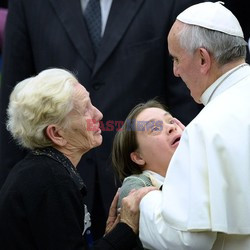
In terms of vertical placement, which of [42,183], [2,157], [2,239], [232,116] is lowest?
[2,157]

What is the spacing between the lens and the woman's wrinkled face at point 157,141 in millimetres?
4520

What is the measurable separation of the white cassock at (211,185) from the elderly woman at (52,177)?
398mm

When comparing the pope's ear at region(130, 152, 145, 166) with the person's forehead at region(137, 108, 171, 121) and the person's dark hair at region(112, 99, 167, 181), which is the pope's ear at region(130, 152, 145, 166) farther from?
the person's forehead at region(137, 108, 171, 121)

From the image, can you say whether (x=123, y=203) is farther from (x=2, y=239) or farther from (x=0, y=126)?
(x=0, y=126)

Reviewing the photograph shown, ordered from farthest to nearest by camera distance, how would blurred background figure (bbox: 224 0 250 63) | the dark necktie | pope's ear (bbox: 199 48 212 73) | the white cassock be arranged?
1. blurred background figure (bbox: 224 0 250 63)
2. the dark necktie
3. pope's ear (bbox: 199 48 212 73)
4. the white cassock

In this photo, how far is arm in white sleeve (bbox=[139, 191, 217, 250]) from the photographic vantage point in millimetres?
3617

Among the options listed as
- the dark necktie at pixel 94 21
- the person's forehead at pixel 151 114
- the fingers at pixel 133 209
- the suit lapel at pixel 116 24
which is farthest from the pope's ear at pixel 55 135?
the dark necktie at pixel 94 21

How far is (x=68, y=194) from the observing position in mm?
3943

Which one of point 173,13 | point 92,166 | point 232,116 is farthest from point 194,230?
point 173,13

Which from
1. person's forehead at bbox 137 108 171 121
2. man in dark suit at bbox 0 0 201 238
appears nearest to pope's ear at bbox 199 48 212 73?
person's forehead at bbox 137 108 171 121

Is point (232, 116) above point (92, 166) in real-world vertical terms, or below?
above

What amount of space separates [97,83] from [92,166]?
1.73ft

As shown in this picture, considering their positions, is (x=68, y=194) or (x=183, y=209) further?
(x=68, y=194)

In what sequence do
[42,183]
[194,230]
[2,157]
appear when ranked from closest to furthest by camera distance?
[194,230] → [42,183] → [2,157]
